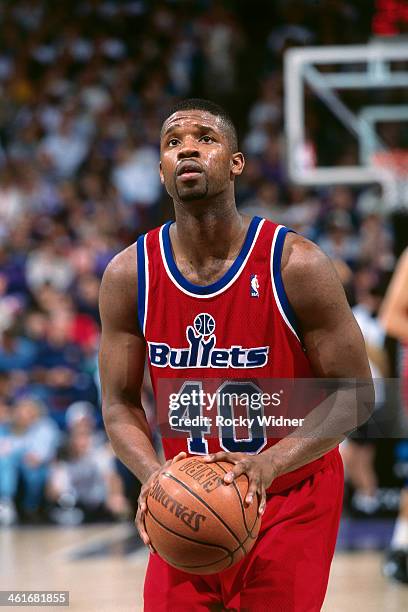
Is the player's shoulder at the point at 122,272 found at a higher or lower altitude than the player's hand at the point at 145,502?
higher

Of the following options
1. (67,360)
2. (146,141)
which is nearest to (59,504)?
(67,360)

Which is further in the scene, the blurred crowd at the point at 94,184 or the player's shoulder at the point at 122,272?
the blurred crowd at the point at 94,184

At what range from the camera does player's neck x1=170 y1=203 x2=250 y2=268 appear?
128 inches

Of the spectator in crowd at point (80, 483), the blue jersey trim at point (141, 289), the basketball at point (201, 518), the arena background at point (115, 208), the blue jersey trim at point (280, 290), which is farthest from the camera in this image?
the spectator in crowd at point (80, 483)

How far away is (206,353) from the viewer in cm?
322

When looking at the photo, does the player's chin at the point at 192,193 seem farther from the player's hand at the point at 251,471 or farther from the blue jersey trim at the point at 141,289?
the player's hand at the point at 251,471

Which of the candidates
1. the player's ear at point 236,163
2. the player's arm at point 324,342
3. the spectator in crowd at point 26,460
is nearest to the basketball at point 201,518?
the player's arm at point 324,342

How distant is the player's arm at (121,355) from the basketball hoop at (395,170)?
566 cm

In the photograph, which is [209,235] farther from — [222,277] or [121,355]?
[121,355]

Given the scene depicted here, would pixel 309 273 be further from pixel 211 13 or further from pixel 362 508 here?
pixel 211 13

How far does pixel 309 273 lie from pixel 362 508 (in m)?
5.46

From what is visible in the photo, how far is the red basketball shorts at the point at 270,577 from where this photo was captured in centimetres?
303

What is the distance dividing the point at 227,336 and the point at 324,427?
40 centimetres

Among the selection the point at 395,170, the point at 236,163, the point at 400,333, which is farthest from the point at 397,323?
the point at 395,170
